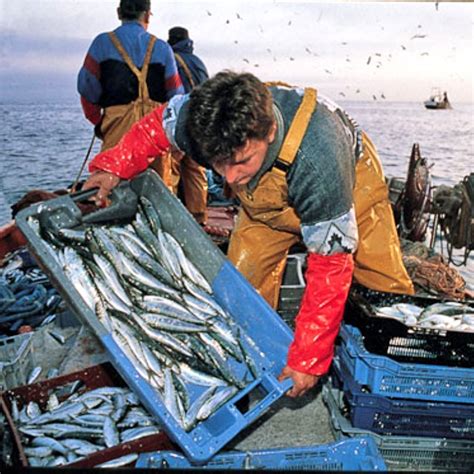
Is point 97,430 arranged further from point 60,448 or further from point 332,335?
point 332,335

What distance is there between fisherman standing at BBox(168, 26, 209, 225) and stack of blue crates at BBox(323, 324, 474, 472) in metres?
Answer: 4.04

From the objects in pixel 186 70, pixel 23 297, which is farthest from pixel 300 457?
pixel 186 70

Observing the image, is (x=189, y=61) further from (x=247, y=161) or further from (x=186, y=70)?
(x=247, y=161)

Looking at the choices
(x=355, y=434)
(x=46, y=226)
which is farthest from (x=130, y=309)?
(x=355, y=434)

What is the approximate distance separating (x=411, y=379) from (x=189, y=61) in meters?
5.36

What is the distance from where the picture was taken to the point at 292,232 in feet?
11.8

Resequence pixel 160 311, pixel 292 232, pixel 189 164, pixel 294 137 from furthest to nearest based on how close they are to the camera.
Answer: pixel 189 164
pixel 292 232
pixel 160 311
pixel 294 137

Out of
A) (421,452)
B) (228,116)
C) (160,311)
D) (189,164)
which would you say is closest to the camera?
(228,116)

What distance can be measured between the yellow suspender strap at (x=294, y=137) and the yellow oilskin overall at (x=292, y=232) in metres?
0.07

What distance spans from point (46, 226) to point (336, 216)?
1505 millimetres

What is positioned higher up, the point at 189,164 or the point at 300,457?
the point at 189,164

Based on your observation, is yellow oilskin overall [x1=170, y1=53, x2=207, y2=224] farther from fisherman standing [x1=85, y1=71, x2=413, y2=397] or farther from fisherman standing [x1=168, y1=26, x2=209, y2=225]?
fisherman standing [x1=85, y1=71, x2=413, y2=397]

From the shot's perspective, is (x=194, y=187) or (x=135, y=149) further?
(x=194, y=187)

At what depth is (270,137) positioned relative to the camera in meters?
2.54
